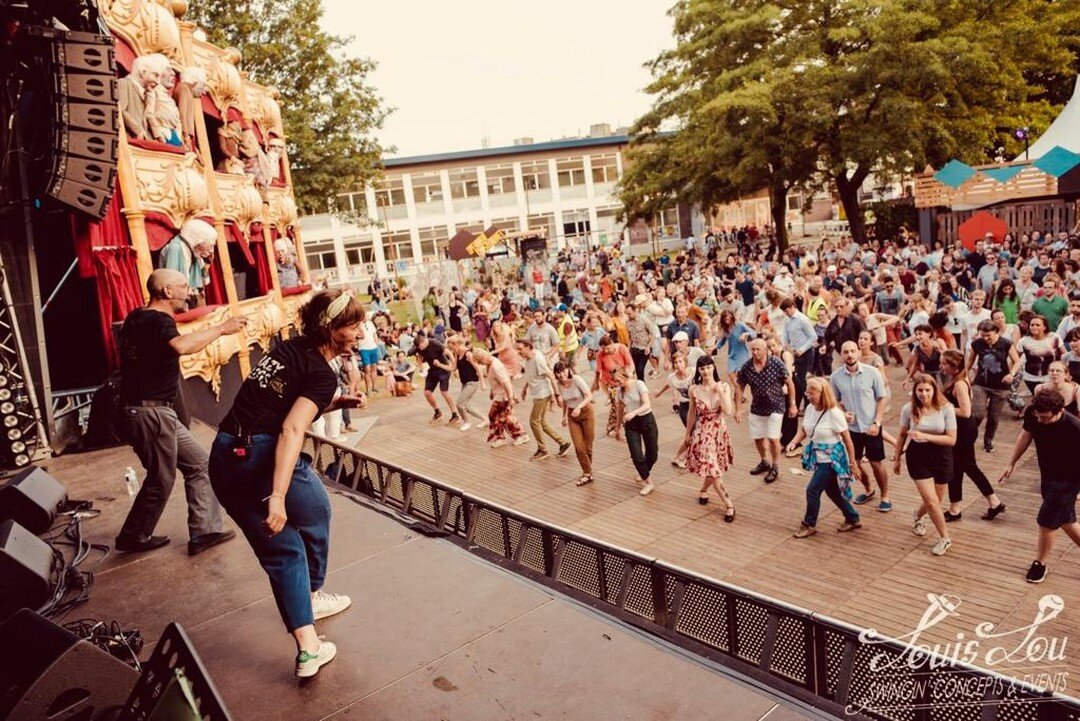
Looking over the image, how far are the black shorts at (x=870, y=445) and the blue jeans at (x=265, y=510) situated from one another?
587cm

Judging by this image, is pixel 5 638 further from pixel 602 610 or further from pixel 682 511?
pixel 682 511

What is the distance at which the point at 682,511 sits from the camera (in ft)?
27.1

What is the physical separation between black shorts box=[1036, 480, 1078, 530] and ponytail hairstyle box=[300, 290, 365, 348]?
537cm

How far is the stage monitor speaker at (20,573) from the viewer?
3750 millimetres

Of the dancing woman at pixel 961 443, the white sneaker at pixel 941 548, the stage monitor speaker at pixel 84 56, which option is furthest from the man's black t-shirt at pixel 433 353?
the white sneaker at pixel 941 548

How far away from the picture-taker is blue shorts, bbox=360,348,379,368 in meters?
17.3

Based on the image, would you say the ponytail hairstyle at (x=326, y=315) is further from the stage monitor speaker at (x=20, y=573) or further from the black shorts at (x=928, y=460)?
the black shorts at (x=928, y=460)

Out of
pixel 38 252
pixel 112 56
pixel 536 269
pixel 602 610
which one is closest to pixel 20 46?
pixel 112 56

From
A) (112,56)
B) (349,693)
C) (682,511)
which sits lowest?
(682,511)

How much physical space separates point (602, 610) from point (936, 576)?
3.88 meters

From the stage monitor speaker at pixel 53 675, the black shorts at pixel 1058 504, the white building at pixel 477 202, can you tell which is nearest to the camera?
the stage monitor speaker at pixel 53 675

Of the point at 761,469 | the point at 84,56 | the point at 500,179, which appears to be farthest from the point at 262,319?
the point at 500,179

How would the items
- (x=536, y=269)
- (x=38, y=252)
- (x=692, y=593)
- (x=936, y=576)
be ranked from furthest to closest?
(x=536, y=269), (x=38, y=252), (x=936, y=576), (x=692, y=593)

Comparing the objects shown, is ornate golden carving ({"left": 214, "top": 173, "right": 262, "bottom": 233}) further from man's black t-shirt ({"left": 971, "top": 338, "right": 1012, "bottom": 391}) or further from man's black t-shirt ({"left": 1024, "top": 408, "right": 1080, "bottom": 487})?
man's black t-shirt ({"left": 1024, "top": 408, "right": 1080, "bottom": 487})
